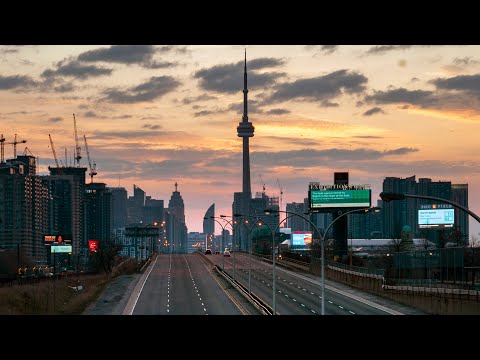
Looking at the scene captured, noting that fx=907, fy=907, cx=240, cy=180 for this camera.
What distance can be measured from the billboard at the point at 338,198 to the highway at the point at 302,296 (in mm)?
14515

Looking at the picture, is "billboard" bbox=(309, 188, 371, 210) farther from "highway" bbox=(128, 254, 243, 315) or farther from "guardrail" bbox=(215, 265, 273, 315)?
"guardrail" bbox=(215, 265, 273, 315)

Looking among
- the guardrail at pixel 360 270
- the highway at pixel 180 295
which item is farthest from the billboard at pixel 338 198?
the highway at pixel 180 295

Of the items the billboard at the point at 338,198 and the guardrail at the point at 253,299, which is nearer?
the guardrail at the point at 253,299

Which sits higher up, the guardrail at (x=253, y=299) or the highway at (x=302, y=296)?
the guardrail at (x=253, y=299)

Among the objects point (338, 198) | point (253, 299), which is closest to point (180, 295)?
point (253, 299)

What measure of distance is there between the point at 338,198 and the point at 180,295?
2502 inches

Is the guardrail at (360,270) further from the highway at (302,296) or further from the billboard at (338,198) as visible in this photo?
the billboard at (338,198)

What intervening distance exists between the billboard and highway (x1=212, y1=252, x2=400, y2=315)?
14515 millimetres

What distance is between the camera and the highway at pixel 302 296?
93.4m

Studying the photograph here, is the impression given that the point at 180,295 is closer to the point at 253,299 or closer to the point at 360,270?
the point at 253,299

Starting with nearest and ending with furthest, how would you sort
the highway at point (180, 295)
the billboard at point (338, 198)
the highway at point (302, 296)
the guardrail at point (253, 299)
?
1. the guardrail at point (253, 299)
2. the highway at point (302, 296)
3. the highway at point (180, 295)
4. the billboard at point (338, 198)
